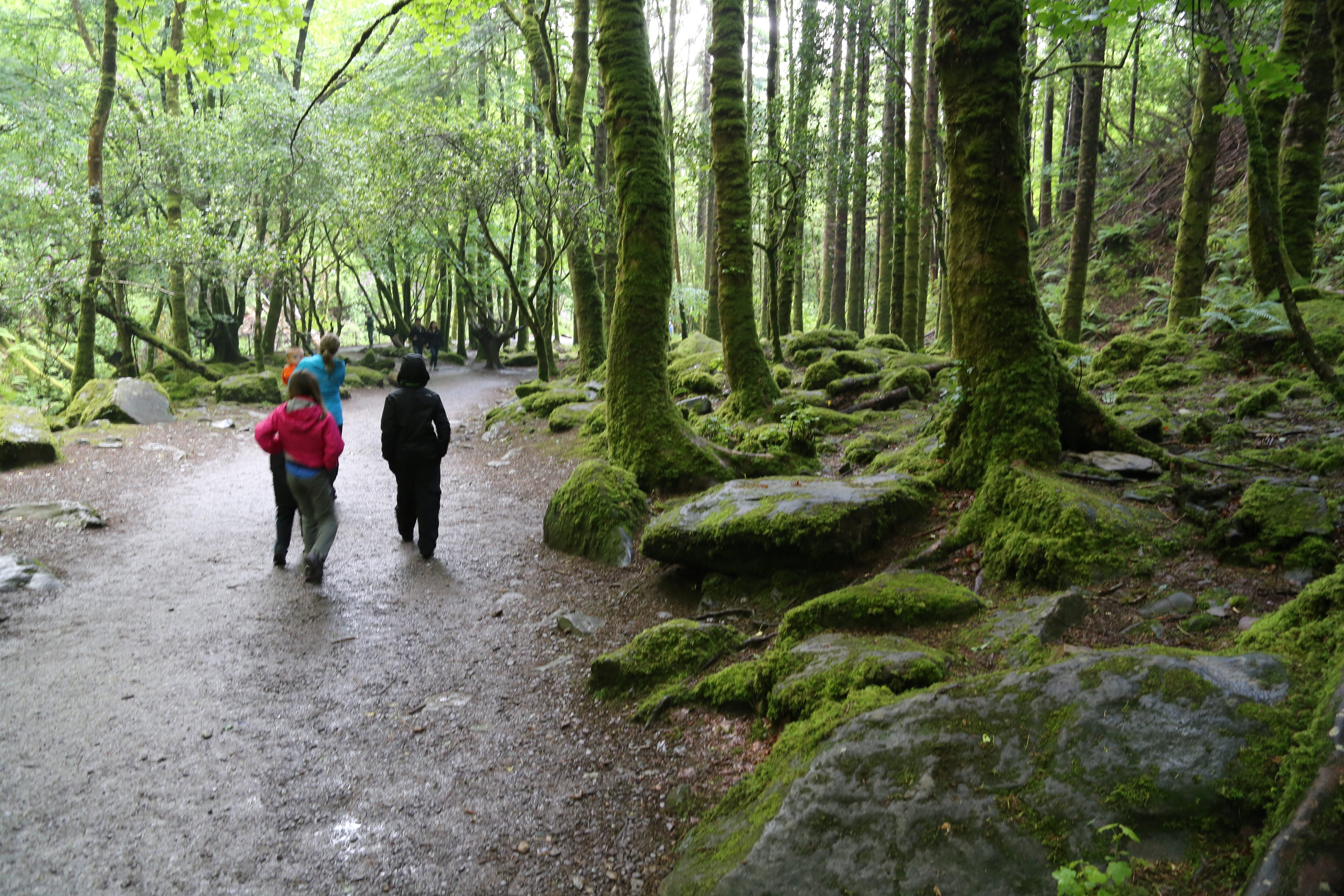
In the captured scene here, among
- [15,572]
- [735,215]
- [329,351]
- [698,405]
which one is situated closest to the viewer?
[15,572]

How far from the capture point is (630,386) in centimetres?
873

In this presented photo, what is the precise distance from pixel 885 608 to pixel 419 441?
4734 millimetres

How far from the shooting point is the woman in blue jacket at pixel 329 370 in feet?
26.9

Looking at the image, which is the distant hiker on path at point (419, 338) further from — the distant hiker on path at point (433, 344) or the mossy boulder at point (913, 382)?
the mossy boulder at point (913, 382)

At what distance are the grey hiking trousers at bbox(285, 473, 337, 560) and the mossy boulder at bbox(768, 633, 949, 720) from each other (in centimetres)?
436

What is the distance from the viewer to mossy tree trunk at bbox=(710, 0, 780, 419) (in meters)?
10.3

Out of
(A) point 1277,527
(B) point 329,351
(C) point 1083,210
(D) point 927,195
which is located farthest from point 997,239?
(D) point 927,195

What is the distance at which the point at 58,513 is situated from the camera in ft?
25.7

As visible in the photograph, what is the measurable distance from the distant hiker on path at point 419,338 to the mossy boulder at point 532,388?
1267 centimetres

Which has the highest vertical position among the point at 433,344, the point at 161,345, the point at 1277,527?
the point at 433,344

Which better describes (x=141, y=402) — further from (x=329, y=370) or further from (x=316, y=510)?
(x=316, y=510)

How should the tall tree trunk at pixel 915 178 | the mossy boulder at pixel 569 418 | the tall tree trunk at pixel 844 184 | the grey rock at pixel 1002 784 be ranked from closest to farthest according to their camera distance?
the grey rock at pixel 1002 784 < the mossy boulder at pixel 569 418 < the tall tree trunk at pixel 915 178 < the tall tree trunk at pixel 844 184

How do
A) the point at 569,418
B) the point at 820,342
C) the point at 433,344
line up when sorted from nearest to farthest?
the point at 569,418, the point at 820,342, the point at 433,344

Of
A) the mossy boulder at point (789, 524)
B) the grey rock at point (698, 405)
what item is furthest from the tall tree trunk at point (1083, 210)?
the mossy boulder at point (789, 524)
